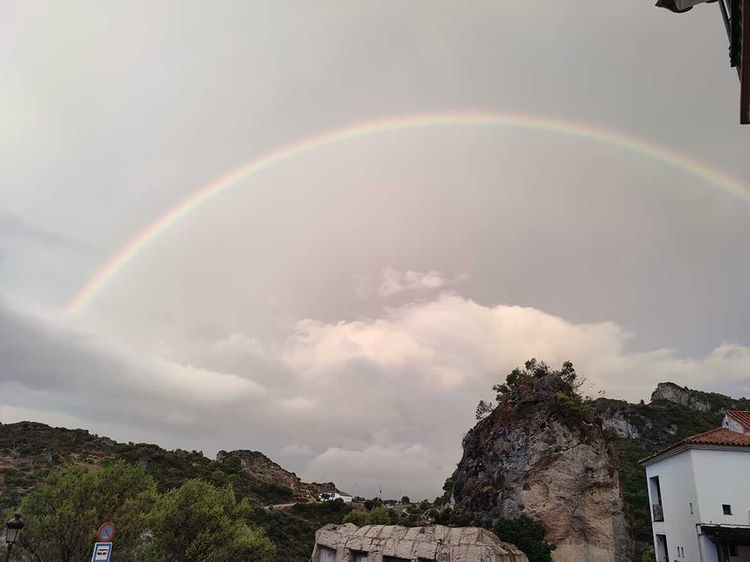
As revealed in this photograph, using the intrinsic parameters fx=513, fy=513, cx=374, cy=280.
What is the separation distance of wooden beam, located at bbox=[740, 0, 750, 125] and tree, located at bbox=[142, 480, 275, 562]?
2975cm

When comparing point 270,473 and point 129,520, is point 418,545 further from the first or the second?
point 270,473

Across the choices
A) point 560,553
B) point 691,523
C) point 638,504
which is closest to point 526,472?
point 560,553

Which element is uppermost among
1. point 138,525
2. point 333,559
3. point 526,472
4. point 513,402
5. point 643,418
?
point 643,418

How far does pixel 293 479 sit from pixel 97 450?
4321 centimetres

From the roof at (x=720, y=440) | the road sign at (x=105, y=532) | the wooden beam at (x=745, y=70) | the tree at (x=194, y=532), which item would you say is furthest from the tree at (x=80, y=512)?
the roof at (x=720, y=440)

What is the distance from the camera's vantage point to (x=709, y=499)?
3219 centimetres

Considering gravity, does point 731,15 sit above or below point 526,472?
above

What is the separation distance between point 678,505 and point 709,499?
3.92m

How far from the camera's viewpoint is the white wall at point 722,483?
31781mm

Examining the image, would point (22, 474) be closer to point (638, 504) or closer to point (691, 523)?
point (691, 523)

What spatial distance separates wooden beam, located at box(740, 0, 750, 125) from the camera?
9.10 metres

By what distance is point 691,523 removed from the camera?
33656 mm

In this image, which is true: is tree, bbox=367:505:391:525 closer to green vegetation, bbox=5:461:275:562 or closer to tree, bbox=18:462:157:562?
green vegetation, bbox=5:461:275:562

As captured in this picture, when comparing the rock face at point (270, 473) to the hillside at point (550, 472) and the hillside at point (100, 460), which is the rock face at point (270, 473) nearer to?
the hillside at point (100, 460)
